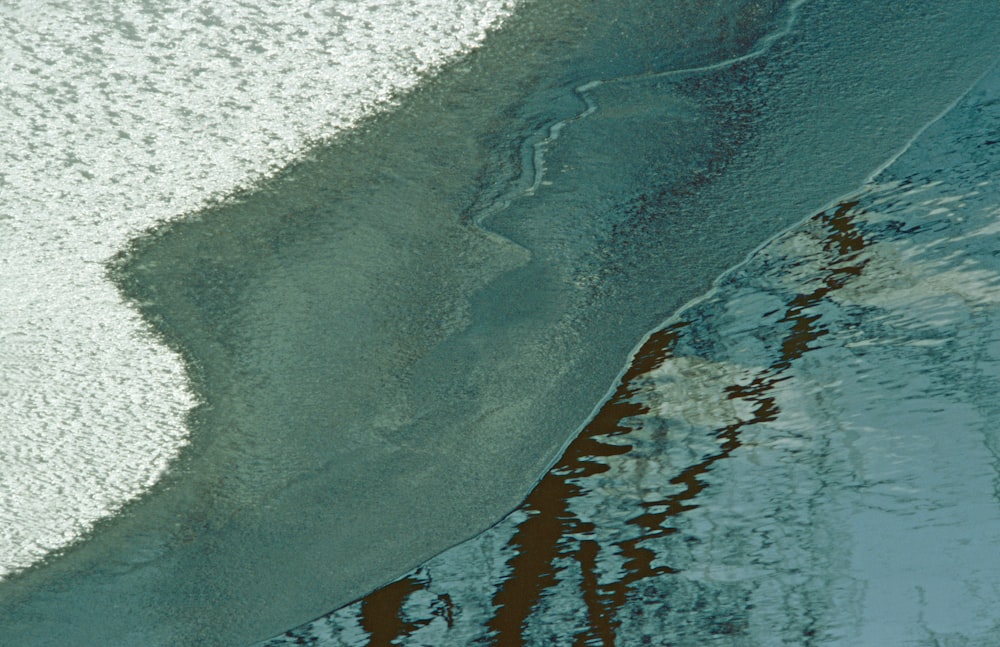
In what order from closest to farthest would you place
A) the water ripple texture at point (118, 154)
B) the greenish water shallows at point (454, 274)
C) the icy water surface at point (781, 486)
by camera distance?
the icy water surface at point (781, 486)
the greenish water shallows at point (454, 274)
the water ripple texture at point (118, 154)

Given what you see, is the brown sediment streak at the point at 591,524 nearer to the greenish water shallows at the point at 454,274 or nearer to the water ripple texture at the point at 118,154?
the greenish water shallows at the point at 454,274

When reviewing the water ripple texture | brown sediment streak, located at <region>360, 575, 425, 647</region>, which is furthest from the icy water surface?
the water ripple texture

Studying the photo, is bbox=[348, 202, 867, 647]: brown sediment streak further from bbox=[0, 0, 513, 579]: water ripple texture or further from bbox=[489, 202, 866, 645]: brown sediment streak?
bbox=[0, 0, 513, 579]: water ripple texture

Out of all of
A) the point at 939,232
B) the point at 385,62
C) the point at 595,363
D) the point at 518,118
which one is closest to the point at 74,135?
the point at 385,62

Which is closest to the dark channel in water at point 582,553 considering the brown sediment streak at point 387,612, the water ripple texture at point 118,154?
the brown sediment streak at point 387,612

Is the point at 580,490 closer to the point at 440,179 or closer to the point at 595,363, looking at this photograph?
the point at 595,363

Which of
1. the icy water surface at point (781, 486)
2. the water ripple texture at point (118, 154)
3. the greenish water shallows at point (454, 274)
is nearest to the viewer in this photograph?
the icy water surface at point (781, 486)
